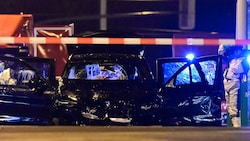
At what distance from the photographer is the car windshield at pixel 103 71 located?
23.7 feet

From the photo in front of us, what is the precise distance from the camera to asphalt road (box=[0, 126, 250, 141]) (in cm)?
233

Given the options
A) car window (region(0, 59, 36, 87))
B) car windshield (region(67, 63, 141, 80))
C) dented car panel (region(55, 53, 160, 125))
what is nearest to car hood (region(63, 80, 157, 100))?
dented car panel (region(55, 53, 160, 125))

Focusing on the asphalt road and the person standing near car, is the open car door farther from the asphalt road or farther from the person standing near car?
the asphalt road

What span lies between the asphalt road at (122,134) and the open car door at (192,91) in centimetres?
389

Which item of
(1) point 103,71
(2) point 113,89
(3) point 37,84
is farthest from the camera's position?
(1) point 103,71

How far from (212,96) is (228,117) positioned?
2833mm

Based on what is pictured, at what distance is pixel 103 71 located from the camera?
734 cm

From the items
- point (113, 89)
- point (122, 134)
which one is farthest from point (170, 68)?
point (122, 134)

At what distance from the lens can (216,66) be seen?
262 inches

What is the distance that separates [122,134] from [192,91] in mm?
4379

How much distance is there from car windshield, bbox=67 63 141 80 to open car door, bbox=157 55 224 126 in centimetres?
48

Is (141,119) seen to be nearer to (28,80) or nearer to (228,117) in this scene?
(28,80)

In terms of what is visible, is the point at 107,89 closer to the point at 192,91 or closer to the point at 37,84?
the point at 37,84

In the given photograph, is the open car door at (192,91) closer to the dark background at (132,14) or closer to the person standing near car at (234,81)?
the person standing near car at (234,81)
